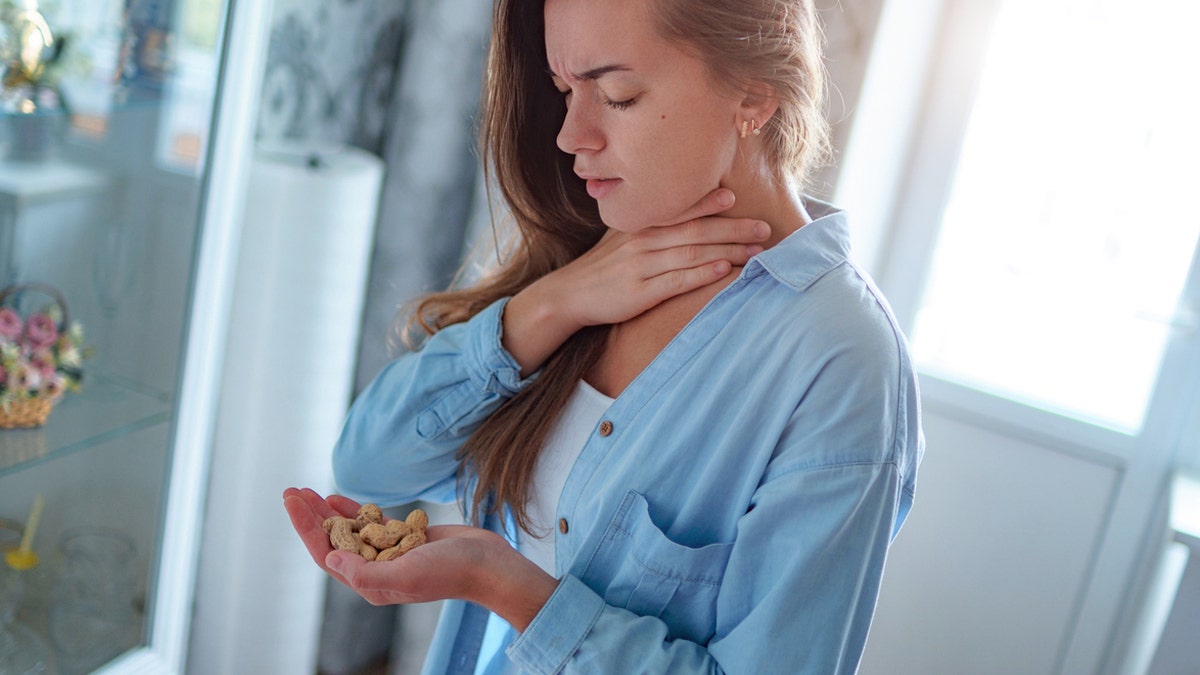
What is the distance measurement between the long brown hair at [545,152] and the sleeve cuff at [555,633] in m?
0.20

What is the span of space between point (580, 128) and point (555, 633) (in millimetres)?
479

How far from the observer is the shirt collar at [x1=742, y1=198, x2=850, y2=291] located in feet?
3.13

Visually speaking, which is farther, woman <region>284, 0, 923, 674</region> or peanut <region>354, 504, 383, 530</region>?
peanut <region>354, 504, 383, 530</region>

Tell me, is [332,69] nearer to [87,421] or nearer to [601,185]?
[87,421]

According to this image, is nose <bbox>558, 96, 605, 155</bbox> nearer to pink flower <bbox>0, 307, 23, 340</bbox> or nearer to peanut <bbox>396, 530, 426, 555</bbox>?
peanut <bbox>396, 530, 426, 555</bbox>

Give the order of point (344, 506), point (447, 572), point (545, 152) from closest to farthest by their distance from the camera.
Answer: point (447, 572), point (344, 506), point (545, 152)

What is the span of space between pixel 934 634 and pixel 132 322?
5.69ft

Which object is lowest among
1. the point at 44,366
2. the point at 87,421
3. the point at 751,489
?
the point at 87,421

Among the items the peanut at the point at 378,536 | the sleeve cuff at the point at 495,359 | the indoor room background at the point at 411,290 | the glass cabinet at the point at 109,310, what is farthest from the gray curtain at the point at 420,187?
the peanut at the point at 378,536

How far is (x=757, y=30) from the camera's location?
37.6 inches

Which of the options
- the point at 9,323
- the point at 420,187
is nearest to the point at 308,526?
the point at 9,323

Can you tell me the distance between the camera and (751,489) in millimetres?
900

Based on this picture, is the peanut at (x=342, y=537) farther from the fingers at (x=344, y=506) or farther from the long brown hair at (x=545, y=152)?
the long brown hair at (x=545, y=152)

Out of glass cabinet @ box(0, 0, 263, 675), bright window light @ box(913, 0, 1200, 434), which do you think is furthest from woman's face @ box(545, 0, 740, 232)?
bright window light @ box(913, 0, 1200, 434)
